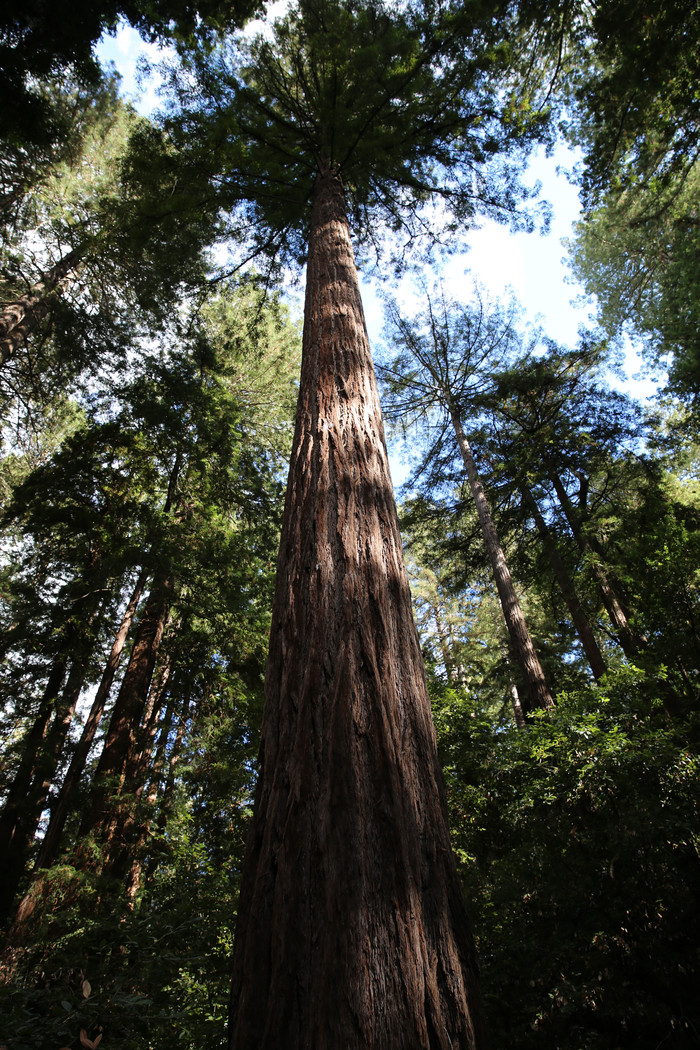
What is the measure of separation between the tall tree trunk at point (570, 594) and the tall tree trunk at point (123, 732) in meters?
7.16

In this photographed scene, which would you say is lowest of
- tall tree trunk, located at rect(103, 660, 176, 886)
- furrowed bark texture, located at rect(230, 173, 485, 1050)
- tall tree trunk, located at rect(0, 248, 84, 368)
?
furrowed bark texture, located at rect(230, 173, 485, 1050)

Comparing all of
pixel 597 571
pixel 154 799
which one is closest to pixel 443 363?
pixel 597 571

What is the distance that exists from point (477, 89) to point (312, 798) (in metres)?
8.61

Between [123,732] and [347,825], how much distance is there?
6.97 m

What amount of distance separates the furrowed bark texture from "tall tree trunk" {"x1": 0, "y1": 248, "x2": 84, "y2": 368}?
27.5 ft

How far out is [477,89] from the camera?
6.45m

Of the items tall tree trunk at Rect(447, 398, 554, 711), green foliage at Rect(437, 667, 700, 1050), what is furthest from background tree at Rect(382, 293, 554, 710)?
green foliage at Rect(437, 667, 700, 1050)

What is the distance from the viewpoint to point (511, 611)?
7.82 m

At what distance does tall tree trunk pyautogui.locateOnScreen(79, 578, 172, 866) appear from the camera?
6.11m

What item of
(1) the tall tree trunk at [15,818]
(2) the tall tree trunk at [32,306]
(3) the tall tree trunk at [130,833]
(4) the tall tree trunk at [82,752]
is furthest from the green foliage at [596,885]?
(2) the tall tree trunk at [32,306]

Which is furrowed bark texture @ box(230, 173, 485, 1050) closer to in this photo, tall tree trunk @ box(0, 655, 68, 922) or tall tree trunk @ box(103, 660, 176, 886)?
tall tree trunk @ box(103, 660, 176, 886)

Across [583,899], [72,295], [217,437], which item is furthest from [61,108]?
[583,899]

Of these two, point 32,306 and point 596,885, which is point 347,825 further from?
point 32,306

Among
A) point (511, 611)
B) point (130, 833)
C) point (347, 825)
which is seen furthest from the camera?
point (511, 611)
